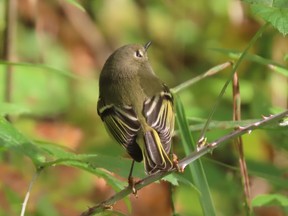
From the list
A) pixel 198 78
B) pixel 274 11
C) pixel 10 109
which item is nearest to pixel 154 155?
pixel 198 78

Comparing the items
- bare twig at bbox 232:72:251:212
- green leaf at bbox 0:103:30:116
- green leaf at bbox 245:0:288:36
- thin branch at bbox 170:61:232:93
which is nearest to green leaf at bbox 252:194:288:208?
bare twig at bbox 232:72:251:212

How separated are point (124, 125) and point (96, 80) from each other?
4.40m

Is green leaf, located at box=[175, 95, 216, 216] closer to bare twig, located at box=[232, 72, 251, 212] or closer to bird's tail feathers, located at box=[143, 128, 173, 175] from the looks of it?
bird's tail feathers, located at box=[143, 128, 173, 175]

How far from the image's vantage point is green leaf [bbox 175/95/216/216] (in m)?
2.53

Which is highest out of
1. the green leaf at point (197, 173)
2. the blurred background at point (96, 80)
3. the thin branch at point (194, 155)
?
the blurred background at point (96, 80)

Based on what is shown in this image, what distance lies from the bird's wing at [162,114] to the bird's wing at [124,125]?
6cm

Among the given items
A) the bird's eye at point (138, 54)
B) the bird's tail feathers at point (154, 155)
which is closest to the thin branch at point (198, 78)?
the bird's tail feathers at point (154, 155)

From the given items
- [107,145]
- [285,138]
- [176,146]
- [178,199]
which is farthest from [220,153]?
[285,138]

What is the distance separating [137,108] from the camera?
10.0 ft

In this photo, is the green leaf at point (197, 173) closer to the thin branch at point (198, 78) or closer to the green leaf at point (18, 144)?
the thin branch at point (198, 78)

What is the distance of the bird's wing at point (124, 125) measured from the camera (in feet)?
9.11

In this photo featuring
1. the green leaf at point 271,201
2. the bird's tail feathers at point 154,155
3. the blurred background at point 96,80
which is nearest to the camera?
the bird's tail feathers at point 154,155

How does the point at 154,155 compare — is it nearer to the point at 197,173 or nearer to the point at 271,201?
the point at 197,173

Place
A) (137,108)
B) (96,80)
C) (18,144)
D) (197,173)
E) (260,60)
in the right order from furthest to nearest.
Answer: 1. (96,80)
2. (137,108)
3. (260,60)
4. (197,173)
5. (18,144)
